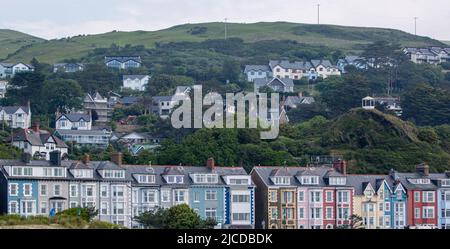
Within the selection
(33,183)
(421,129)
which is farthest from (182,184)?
(421,129)

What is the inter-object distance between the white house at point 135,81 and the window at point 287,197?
235ft

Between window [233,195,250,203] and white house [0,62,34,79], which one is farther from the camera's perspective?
white house [0,62,34,79]

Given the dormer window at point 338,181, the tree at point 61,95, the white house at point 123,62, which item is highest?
the white house at point 123,62

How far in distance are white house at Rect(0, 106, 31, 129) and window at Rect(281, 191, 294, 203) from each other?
127 feet

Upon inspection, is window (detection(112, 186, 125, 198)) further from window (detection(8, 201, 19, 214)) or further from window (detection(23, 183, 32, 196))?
window (detection(8, 201, 19, 214))

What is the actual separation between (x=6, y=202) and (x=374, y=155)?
26.4 metres

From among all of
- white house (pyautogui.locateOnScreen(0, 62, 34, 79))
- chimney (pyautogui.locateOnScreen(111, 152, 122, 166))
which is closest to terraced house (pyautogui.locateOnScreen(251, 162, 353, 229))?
chimney (pyautogui.locateOnScreen(111, 152, 122, 166))

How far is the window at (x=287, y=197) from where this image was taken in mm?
55719

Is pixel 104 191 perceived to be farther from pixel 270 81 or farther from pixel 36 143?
pixel 270 81

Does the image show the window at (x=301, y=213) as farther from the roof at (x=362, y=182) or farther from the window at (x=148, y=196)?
the window at (x=148, y=196)

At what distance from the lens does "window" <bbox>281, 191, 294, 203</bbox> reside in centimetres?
5572

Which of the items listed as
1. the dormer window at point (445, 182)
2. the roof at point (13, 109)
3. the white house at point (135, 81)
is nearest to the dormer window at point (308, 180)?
the dormer window at point (445, 182)
